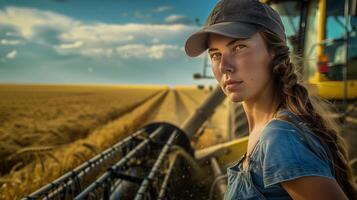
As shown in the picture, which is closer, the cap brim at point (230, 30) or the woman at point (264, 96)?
the woman at point (264, 96)

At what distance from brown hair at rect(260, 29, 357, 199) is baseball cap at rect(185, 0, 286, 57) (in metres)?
0.03

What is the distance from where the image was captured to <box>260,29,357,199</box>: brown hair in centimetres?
133

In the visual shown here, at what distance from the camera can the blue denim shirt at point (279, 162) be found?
43.8 inches

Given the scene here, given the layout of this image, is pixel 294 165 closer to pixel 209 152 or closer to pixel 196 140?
pixel 209 152

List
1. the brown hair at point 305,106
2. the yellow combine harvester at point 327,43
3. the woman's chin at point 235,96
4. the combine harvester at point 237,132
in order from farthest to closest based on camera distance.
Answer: the yellow combine harvester at point 327,43 < the combine harvester at point 237,132 < the woman's chin at point 235,96 < the brown hair at point 305,106

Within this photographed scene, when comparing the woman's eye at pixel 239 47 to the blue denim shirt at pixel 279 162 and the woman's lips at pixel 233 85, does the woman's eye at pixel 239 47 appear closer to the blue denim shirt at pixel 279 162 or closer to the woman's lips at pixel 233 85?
the woman's lips at pixel 233 85

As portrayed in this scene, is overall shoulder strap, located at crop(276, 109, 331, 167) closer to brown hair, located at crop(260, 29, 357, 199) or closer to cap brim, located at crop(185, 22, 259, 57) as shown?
brown hair, located at crop(260, 29, 357, 199)

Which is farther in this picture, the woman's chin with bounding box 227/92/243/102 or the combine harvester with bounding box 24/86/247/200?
the combine harvester with bounding box 24/86/247/200

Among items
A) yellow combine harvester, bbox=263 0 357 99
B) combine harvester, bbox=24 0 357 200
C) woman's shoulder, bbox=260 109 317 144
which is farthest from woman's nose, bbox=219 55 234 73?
yellow combine harvester, bbox=263 0 357 99

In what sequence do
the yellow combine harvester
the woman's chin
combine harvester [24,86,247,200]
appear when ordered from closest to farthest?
the woman's chin < combine harvester [24,86,247,200] < the yellow combine harvester

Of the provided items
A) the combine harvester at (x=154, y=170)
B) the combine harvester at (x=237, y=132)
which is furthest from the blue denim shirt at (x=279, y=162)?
the combine harvester at (x=237, y=132)

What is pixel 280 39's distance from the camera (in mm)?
1455

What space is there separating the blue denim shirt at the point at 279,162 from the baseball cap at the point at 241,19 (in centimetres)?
29

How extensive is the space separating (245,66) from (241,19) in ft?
0.48
